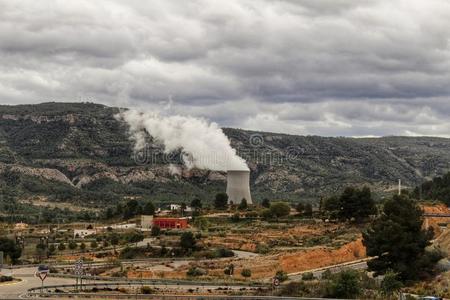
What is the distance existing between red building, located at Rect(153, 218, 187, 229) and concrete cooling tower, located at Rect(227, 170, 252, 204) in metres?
13.5

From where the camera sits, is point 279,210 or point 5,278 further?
point 279,210

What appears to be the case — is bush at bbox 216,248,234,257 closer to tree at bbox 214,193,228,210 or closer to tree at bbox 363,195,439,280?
tree at bbox 363,195,439,280

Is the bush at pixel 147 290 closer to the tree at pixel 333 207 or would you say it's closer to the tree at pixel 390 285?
the tree at pixel 390 285

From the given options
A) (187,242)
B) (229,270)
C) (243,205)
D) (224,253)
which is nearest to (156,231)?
(187,242)

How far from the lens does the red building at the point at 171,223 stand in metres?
122

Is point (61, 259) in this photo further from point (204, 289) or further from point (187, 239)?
point (204, 289)

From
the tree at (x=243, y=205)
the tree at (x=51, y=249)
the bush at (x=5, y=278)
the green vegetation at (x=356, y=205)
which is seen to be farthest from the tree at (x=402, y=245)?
the tree at (x=243, y=205)

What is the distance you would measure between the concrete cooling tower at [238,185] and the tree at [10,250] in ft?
152

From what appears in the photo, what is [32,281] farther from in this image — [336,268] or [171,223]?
[171,223]

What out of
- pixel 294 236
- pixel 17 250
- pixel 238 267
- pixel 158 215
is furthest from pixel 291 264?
pixel 158 215

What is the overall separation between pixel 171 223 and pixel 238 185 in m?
17.1

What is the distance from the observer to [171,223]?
404 feet

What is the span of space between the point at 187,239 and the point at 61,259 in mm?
15723

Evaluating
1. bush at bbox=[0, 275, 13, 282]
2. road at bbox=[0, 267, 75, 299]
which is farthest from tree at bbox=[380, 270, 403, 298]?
bush at bbox=[0, 275, 13, 282]
